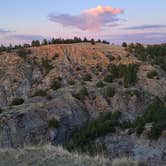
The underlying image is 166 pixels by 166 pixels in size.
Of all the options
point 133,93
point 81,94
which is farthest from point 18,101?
point 133,93

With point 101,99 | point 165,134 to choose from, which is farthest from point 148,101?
point 165,134

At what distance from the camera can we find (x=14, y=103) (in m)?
46.7

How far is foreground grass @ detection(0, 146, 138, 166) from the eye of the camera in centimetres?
1203

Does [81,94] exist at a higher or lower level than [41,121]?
higher

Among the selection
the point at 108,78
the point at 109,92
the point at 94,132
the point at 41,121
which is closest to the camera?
the point at 94,132

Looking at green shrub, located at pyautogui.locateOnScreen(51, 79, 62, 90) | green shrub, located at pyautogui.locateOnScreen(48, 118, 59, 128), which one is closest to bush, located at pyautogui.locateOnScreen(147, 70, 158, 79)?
green shrub, located at pyautogui.locateOnScreen(51, 79, 62, 90)

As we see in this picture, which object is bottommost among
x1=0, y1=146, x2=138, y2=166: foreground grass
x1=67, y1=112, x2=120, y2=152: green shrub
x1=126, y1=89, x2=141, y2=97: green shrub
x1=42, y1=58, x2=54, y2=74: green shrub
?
x1=67, y1=112, x2=120, y2=152: green shrub

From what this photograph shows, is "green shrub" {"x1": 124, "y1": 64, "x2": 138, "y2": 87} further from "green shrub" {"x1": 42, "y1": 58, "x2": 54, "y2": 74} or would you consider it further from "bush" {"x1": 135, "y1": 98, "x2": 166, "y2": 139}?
"bush" {"x1": 135, "y1": 98, "x2": 166, "y2": 139}

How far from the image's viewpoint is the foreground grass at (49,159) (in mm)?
12031

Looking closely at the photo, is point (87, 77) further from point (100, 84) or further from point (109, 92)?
point (109, 92)

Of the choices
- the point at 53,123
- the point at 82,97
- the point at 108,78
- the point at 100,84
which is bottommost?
the point at 53,123

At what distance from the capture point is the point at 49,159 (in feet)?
41.7

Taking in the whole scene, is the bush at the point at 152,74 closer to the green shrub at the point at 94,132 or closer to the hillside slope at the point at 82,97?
the hillside slope at the point at 82,97

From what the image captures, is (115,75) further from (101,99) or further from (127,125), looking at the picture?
(127,125)
